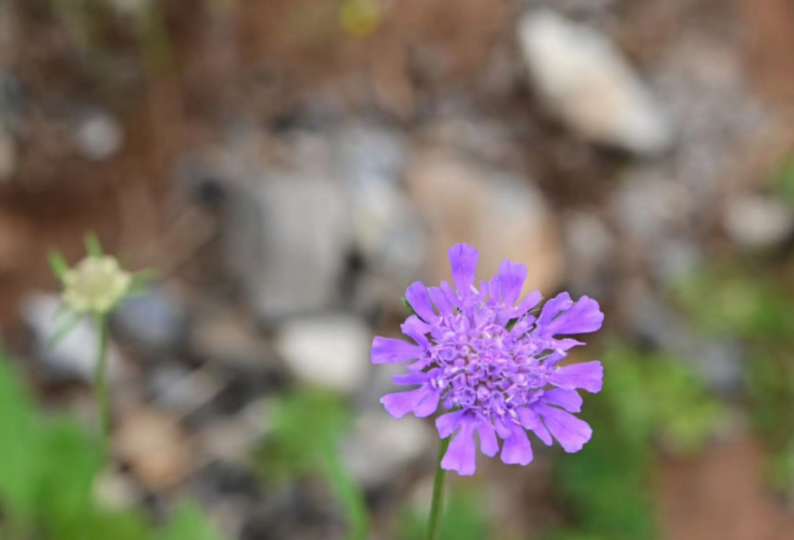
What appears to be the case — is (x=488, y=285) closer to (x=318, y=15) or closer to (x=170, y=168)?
(x=170, y=168)

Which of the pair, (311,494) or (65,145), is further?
(65,145)

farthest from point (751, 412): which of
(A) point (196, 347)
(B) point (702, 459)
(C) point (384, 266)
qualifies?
(A) point (196, 347)

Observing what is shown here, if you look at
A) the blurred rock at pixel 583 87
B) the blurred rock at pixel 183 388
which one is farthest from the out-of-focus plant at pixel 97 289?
the blurred rock at pixel 583 87

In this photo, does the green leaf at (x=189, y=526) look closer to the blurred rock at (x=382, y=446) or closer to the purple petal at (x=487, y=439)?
the blurred rock at (x=382, y=446)

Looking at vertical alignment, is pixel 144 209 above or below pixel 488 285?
above

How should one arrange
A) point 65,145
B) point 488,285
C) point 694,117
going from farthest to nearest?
point 694,117, point 65,145, point 488,285

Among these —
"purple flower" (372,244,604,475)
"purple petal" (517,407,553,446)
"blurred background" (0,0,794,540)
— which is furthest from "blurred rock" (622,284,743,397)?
"purple petal" (517,407,553,446)

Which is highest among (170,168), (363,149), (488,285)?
(363,149)
